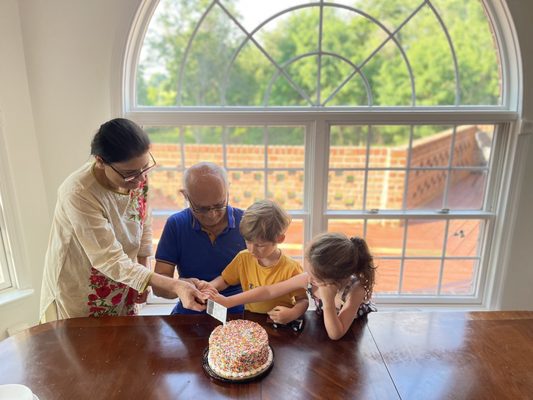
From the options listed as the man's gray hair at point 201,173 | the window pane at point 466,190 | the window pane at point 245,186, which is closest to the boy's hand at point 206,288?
the man's gray hair at point 201,173

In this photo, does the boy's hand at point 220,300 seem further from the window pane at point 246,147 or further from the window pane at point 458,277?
the window pane at point 458,277

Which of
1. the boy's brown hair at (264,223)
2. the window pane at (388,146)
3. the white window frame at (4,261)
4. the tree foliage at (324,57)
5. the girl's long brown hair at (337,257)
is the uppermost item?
the tree foliage at (324,57)

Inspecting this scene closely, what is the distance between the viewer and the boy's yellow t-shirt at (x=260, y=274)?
1405 mm

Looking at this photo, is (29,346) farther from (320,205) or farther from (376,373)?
(320,205)

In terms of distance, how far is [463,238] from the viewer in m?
2.41

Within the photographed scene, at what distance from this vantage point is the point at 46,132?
6.75 ft

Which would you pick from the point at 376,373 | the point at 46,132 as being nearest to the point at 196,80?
the point at 46,132

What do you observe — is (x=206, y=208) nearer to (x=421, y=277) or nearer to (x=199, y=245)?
(x=199, y=245)

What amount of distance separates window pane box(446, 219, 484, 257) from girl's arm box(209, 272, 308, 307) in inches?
58.7

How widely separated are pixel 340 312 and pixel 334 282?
160 millimetres

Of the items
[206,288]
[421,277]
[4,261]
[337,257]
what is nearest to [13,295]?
[4,261]

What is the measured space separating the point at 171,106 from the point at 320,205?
1.07 meters

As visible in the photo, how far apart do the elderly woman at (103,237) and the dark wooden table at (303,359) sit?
129 millimetres

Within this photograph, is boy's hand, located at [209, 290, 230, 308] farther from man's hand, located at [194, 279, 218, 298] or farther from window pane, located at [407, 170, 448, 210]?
window pane, located at [407, 170, 448, 210]
